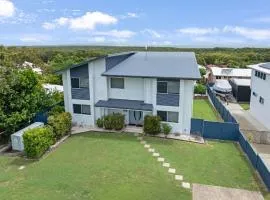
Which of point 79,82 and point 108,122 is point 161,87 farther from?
point 79,82

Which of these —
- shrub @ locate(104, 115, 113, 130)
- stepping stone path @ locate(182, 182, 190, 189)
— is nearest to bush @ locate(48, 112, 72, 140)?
shrub @ locate(104, 115, 113, 130)

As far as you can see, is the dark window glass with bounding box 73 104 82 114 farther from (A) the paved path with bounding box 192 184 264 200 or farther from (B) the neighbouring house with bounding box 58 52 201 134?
(A) the paved path with bounding box 192 184 264 200

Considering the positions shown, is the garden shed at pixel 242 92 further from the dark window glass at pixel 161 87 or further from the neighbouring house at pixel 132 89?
the dark window glass at pixel 161 87

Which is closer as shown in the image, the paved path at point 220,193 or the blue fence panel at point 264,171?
the paved path at point 220,193

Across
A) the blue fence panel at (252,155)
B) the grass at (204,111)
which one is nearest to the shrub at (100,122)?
the grass at (204,111)

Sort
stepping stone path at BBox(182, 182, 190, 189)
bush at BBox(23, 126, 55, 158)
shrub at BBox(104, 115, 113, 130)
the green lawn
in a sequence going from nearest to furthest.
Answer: the green lawn
stepping stone path at BBox(182, 182, 190, 189)
bush at BBox(23, 126, 55, 158)
shrub at BBox(104, 115, 113, 130)
